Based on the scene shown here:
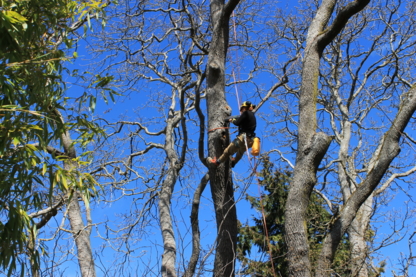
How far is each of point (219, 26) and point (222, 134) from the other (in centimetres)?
139

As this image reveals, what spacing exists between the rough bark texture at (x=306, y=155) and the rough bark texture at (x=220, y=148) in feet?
2.06

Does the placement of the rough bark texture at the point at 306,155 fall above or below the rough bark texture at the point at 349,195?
below

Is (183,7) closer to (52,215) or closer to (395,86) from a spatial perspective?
(52,215)

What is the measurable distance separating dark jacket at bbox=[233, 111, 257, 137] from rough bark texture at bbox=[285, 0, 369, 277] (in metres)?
0.78

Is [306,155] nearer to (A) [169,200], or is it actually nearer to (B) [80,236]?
(A) [169,200]

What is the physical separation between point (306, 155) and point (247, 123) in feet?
3.75

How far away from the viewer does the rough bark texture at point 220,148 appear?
14.6 feet

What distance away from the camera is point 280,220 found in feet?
38.5

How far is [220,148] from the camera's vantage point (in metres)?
4.84

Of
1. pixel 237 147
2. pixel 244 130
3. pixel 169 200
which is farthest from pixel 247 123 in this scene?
pixel 169 200

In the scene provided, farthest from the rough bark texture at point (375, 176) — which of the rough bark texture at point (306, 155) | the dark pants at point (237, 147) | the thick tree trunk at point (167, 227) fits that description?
the thick tree trunk at point (167, 227)

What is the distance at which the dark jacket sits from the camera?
5574 mm

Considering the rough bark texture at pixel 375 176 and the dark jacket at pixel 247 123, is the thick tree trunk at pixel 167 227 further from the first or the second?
the rough bark texture at pixel 375 176

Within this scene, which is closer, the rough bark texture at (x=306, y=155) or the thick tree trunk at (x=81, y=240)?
the rough bark texture at (x=306, y=155)
